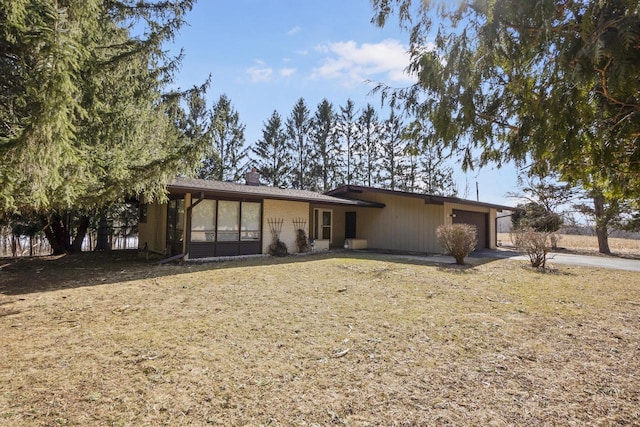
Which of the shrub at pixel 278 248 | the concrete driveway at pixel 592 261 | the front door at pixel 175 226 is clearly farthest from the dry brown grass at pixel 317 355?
the shrub at pixel 278 248

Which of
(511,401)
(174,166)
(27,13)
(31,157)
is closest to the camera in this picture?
(511,401)

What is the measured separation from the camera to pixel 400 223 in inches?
592

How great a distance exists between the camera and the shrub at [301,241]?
1326 cm

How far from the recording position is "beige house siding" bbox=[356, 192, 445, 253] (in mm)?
14016

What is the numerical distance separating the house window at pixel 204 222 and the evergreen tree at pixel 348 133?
1950cm

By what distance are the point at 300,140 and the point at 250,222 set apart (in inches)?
716

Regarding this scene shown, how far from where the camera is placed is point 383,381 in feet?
9.62

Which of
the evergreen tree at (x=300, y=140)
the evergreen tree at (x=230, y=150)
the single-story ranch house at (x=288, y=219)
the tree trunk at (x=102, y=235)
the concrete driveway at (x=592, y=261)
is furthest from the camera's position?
the evergreen tree at (x=300, y=140)

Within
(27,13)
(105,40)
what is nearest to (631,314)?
(27,13)

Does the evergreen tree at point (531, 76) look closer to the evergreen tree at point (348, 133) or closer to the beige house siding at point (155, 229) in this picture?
the beige house siding at point (155, 229)

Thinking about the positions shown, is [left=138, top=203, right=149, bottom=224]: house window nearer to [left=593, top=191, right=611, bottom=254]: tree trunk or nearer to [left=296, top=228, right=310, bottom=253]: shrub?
[left=296, top=228, right=310, bottom=253]: shrub

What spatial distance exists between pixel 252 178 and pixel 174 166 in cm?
905

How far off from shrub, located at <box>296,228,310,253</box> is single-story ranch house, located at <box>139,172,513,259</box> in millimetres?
153

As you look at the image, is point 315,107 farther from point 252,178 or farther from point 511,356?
point 511,356
